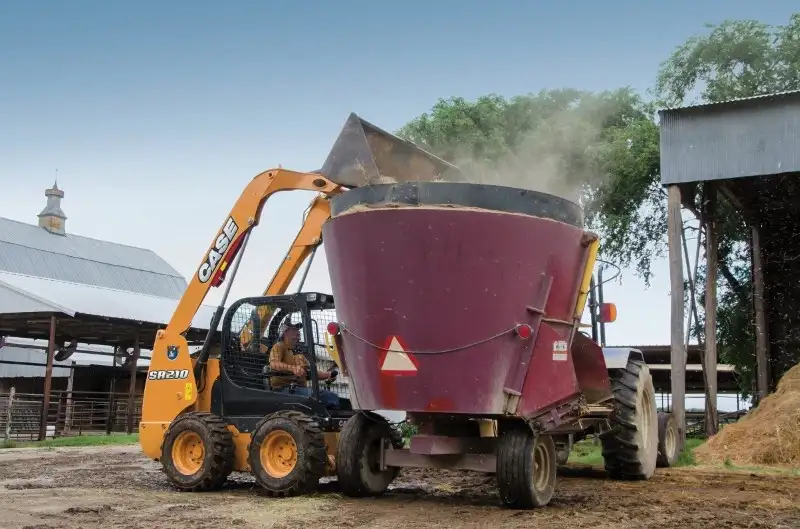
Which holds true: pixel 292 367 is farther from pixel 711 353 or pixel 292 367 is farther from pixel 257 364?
pixel 711 353

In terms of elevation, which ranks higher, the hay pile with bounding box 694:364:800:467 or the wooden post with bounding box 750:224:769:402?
the wooden post with bounding box 750:224:769:402

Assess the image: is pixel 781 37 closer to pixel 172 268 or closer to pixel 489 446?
pixel 489 446

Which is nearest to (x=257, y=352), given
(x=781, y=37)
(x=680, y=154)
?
(x=680, y=154)

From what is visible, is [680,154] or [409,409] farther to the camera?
[680,154]

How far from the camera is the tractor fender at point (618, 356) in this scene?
973 cm

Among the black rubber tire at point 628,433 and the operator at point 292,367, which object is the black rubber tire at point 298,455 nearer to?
the operator at point 292,367

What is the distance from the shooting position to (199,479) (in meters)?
8.29

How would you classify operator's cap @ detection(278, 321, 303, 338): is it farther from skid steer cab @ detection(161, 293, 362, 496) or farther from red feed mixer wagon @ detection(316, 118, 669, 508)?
red feed mixer wagon @ detection(316, 118, 669, 508)

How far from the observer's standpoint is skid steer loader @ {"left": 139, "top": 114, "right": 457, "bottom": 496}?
8031 mm

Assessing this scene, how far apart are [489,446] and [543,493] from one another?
0.58 metres

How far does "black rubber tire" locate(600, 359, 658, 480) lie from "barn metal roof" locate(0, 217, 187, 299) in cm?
2868

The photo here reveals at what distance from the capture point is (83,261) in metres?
37.9

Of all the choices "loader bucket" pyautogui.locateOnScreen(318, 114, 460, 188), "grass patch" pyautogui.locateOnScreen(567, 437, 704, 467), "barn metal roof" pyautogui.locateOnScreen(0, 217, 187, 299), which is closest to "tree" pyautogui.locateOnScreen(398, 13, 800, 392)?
"grass patch" pyautogui.locateOnScreen(567, 437, 704, 467)

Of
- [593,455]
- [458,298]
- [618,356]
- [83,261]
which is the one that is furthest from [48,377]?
[83,261]
